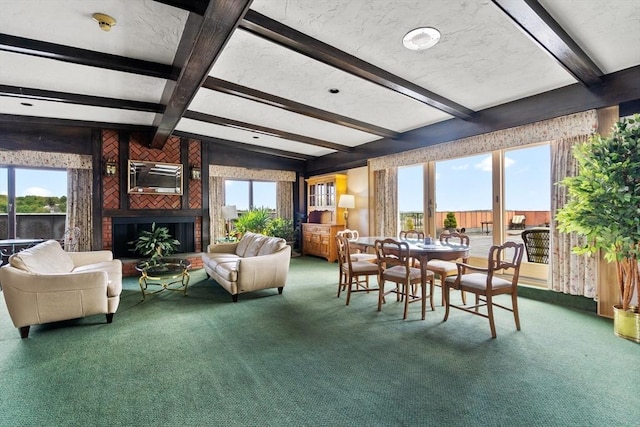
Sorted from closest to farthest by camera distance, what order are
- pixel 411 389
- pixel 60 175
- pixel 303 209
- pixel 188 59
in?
pixel 411 389 → pixel 188 59 → pixel 60 175 → pixel 303 209

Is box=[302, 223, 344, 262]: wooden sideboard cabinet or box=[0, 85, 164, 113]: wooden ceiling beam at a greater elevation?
box=[0, 85, 164, 113]: wooden ceiling beam

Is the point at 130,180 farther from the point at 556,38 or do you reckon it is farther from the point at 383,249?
the point at 556,38

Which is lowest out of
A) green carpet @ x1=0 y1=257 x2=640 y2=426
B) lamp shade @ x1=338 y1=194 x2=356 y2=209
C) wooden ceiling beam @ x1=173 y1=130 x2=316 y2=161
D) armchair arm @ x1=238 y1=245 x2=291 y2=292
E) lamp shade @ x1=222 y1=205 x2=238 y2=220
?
green carpet @ x1=0 y1=257 x2=640 y2=426

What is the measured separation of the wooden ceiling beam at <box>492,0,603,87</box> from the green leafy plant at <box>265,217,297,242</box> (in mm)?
5801

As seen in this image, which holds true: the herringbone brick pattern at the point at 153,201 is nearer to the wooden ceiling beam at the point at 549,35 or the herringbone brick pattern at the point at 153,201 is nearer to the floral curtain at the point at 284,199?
the floral curtain at the point at 284,199

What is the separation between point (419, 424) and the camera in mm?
1604

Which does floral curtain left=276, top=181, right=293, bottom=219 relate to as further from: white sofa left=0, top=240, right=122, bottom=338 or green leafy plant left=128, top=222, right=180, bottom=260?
white sofa left=0, top=240, right=122, bottom=338

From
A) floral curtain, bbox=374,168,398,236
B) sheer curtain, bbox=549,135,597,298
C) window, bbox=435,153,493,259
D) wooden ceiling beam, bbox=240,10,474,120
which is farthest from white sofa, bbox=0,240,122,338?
sheer curtain, bbox=549,135,597,298

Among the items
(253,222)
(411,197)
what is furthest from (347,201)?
(253,222)

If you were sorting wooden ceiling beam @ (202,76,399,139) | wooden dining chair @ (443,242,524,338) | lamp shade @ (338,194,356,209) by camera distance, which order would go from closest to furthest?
wooden dining chair @ (443,242,524,338) → wooden ceiling beam @ (202,76,399,139) → lamp shade @ (338,194,356,209)

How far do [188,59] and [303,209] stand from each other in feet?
18.7

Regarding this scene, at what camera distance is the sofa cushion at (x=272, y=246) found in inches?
164

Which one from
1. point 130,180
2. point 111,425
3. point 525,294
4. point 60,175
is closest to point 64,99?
point 130,180

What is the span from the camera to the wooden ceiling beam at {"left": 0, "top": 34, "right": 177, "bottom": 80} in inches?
104
